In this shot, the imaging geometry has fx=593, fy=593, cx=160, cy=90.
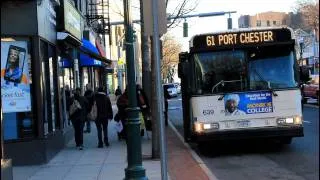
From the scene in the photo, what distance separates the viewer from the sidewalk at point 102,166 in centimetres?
1098

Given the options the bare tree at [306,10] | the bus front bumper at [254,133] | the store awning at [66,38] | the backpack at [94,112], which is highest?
the bare tree at [306,10]

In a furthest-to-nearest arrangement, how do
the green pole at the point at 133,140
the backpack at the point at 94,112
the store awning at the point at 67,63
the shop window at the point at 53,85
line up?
the store awning at the point at 67,63 → the backpack at the point at 94,112 → the shop window at the point at 53,85 → the green pole at the point at 133,140

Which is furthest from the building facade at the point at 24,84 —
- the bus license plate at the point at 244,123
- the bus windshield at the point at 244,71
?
the bus license plate at the point at 244,123

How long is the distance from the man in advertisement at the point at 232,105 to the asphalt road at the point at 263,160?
3.37ft

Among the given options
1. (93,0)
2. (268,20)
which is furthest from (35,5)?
(268,20)

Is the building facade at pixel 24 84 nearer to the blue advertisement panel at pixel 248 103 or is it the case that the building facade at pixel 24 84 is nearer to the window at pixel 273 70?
the blue advertisement panel at pixel 248 103

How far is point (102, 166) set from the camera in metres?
12.3

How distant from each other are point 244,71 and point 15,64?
5032 millimetres

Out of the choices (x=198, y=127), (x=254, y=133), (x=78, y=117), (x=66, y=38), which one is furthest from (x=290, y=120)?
(x=66, y=38)

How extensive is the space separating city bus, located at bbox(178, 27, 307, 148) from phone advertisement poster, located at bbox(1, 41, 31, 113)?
11.6 feet

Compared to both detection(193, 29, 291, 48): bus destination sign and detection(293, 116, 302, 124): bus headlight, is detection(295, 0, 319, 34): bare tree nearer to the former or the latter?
detection(193, 29, 291, 48): bus destination sign

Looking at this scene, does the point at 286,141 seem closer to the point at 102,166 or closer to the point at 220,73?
the point at 220,73

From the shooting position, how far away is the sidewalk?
36.0ft

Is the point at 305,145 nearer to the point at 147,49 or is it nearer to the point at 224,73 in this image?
the point at 224,73
